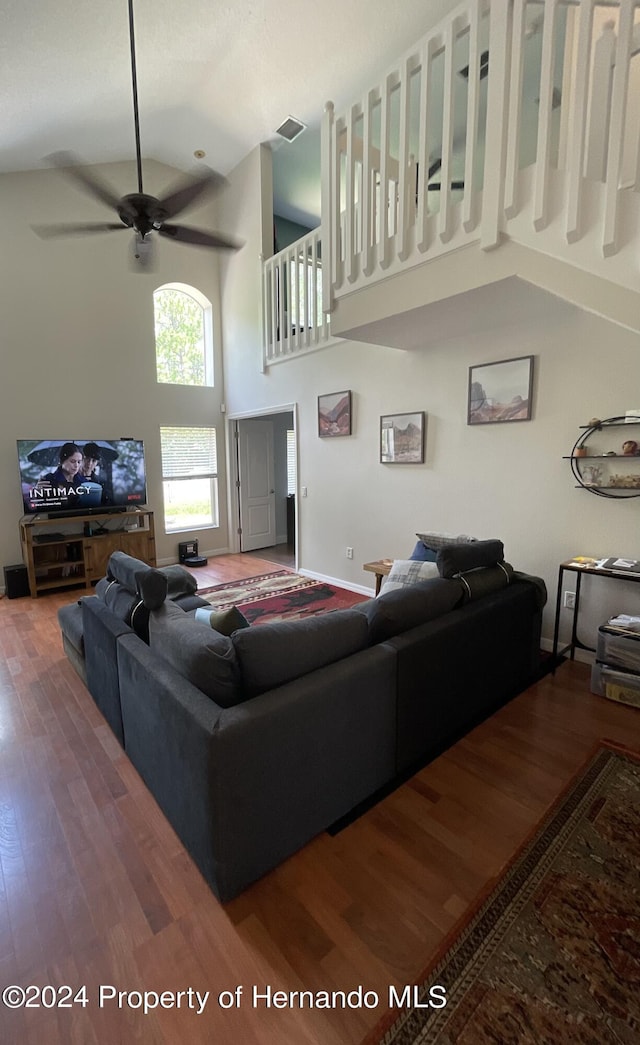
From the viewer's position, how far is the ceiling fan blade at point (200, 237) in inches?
118

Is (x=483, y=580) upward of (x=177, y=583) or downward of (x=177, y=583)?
upward

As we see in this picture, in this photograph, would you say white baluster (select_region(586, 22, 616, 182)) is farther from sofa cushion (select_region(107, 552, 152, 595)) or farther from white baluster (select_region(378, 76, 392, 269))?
sofa cushion (select_region(107, 552, 152, 595))

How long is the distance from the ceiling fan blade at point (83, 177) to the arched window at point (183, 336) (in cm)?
339

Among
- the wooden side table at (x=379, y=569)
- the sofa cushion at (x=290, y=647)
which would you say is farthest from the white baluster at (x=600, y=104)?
the wooden side table at (x=379, y=569)

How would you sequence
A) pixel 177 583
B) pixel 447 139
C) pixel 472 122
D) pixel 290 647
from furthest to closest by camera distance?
pixel 177 583, pixel 447 139, pixel 472 122, pixel 290 647

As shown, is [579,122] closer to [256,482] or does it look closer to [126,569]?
[126,569]

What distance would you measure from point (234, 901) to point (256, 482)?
5774 mm

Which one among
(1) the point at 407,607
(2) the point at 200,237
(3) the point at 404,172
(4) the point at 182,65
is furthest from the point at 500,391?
(4) the point at 182,65

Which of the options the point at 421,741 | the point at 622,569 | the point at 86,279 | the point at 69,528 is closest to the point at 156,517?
the point at 69,528

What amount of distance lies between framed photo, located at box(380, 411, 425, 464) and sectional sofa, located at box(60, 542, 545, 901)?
1833 mm

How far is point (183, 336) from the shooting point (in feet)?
20.4

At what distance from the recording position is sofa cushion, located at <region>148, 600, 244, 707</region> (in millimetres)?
1550

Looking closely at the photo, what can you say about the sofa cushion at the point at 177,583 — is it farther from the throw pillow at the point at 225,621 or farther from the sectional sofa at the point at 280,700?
the throw pillow at the point at 225,621

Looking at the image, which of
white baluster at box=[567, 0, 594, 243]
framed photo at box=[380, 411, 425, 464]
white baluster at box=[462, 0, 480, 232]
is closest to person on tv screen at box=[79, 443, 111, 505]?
framed photo at box=[380, 411, 425, 464]
